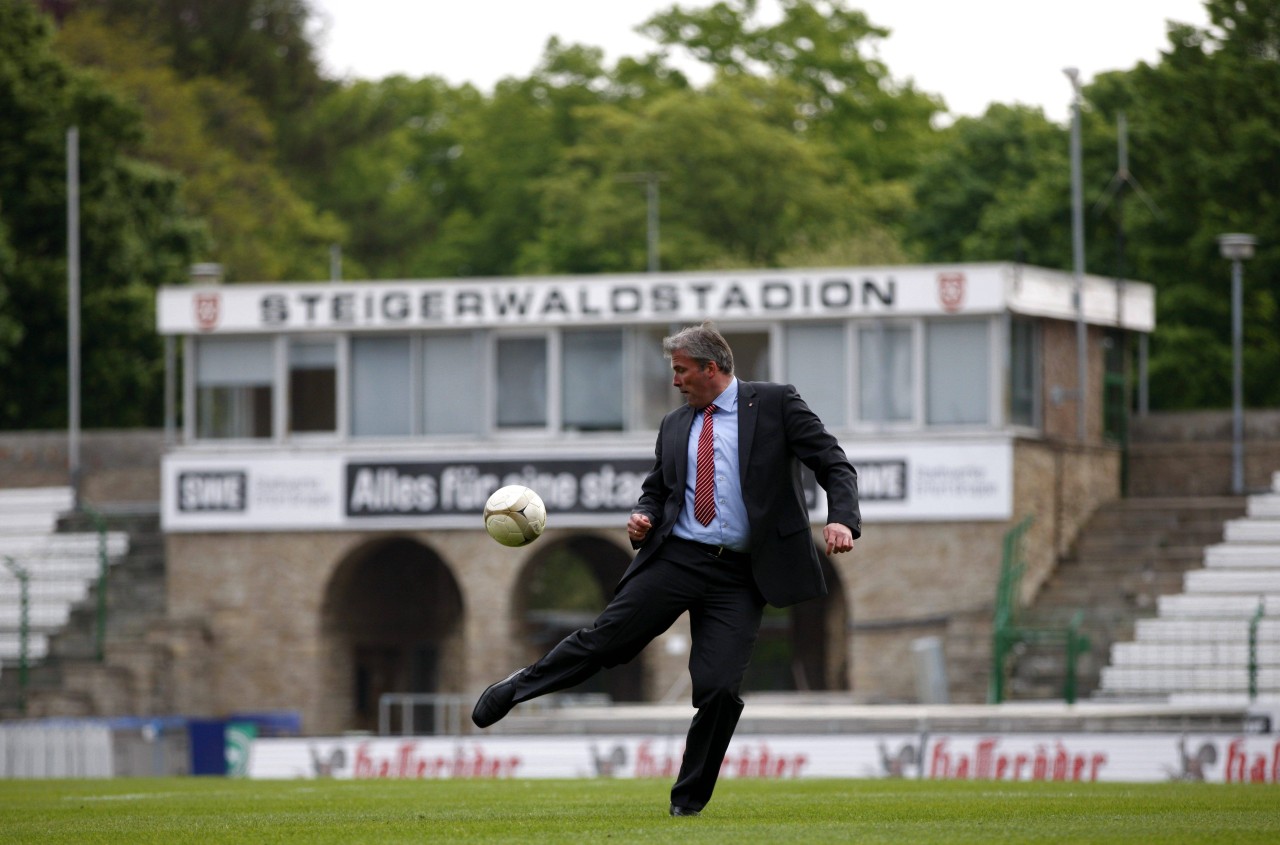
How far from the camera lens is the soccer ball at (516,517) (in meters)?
12.1

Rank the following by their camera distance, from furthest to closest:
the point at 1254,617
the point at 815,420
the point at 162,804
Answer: the point at 1254,617, the point at 162,804, the point at 815,420

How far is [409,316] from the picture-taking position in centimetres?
3900

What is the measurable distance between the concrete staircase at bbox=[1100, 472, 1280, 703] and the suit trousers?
20954mm

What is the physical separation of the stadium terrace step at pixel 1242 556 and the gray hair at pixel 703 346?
24747 millimetres

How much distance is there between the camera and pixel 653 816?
1123 centimetres

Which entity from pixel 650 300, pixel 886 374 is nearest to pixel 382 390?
pixel 650 300

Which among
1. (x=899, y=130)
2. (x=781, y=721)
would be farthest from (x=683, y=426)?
(x=899, y=130)

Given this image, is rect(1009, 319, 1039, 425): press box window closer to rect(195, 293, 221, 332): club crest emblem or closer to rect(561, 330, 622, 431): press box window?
rect(561, 330, 622, 431): press box window

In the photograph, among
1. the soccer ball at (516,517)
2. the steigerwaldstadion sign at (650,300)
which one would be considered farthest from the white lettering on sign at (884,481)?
the soccer ball at (516,517)

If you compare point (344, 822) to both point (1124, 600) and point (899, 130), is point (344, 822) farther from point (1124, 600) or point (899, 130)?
point (899, 130)

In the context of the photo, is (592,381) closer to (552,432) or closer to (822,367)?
(552,432)

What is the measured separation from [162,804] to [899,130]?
197 feet

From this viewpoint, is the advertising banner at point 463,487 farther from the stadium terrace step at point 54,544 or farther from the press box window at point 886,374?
the stadium terrace step at point 54,544

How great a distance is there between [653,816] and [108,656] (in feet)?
89.7
